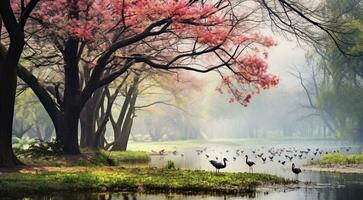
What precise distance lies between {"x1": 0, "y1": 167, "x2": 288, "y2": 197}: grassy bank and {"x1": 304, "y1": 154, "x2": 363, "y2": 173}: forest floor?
1250 cm

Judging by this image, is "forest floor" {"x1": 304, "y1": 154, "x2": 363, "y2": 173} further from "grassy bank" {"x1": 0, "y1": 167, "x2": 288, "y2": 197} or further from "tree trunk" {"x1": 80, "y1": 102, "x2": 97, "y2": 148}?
"tree trunk" {"x1": 80, "y1": 102, "x2": 97, "y2": 148}

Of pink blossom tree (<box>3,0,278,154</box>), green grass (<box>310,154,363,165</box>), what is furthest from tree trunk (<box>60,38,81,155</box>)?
green grass (<box>310,154,363,165</box>)

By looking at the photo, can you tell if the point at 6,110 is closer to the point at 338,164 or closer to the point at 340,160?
the point at 338,164

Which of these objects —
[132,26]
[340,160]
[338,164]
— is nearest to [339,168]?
[338,164]

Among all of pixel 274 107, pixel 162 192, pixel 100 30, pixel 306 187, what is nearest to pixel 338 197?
pixel 306 187

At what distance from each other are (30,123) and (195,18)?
4886cm

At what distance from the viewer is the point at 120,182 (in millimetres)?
19594

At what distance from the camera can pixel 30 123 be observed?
69.9m

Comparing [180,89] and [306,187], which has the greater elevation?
[180,89]

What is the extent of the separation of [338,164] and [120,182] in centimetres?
2006

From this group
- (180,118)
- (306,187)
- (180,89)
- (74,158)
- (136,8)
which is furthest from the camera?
(180,118)

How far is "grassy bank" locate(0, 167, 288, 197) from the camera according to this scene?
1822 cm

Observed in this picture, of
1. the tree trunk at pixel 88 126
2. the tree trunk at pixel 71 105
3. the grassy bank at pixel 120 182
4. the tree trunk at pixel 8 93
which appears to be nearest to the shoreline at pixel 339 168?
the grassy bank at pixel 120 182

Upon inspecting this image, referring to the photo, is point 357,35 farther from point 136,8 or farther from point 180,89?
point 136,8
